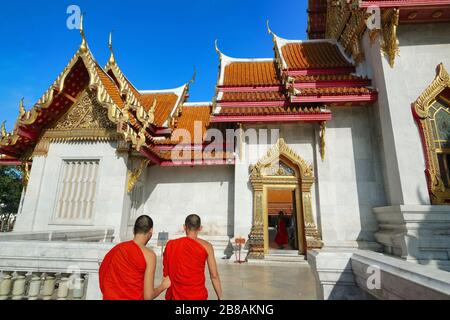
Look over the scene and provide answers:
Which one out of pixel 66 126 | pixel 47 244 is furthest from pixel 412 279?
pixel 66 126

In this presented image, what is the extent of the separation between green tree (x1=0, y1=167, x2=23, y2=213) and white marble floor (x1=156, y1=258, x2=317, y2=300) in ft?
93.2

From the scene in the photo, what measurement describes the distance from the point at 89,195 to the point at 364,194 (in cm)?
824

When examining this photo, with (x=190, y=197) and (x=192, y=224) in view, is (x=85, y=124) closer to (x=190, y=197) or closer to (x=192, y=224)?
(x=190, y=197)

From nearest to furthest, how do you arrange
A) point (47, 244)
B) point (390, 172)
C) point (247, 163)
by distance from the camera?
1. point (47, 244)
2. point (390, 172)
3. point (247, 163)

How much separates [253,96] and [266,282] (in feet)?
20.2

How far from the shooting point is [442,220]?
19.0 ft

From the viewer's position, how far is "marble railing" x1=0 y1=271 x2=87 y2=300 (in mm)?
3028

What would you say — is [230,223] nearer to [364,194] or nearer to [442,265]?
[364,194]

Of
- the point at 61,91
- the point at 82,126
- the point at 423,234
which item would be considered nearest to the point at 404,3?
the point at 423,234

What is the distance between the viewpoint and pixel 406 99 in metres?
6.90

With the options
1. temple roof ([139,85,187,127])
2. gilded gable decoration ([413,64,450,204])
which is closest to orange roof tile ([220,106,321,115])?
gilded gable decoration ([413,64,450,204])

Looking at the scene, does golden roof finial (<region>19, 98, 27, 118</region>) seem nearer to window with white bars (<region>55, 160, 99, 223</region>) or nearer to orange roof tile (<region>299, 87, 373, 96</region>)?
window with white bars (<region>55, 160, 99, 223</region>)

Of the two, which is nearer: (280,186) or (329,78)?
(280,186)

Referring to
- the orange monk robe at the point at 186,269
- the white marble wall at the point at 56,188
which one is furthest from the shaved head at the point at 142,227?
the white marble wall at the point at 56,188
